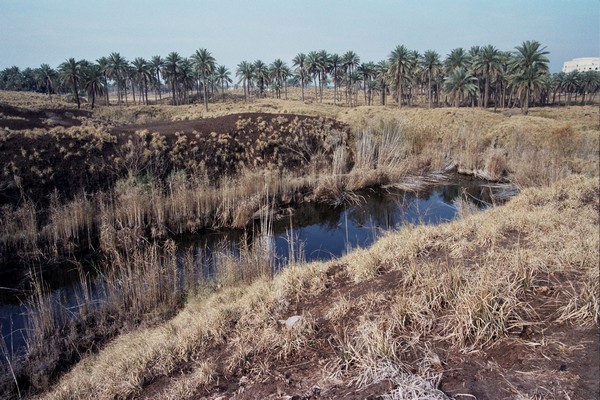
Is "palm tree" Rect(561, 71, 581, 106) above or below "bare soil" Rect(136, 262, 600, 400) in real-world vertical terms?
above

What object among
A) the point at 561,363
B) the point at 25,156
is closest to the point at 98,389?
the point at 561,363

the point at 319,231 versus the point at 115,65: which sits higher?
the point at 115,65

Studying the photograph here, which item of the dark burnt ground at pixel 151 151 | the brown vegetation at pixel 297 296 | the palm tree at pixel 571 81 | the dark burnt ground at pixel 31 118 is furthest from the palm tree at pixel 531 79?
Answer: the dark burnt ground at pixel 31 118

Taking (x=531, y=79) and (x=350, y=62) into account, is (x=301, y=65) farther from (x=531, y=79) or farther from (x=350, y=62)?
(x=531, y=79)

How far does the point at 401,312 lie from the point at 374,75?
76.5m

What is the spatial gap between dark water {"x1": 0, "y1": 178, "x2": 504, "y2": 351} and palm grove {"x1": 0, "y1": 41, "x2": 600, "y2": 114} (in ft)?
129

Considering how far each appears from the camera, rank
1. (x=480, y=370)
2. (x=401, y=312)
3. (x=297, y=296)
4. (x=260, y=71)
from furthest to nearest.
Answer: (x=260, y=71)
(x=297, y=296)
(x=401, y=312)
(x=480, y=370)

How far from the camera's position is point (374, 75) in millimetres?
74875

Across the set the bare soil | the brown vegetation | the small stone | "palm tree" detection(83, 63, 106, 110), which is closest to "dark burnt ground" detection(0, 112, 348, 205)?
the brown vegetation

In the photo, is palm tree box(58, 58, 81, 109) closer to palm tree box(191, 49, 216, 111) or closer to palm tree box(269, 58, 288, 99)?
palm tree box(191, 49, 216, 111)

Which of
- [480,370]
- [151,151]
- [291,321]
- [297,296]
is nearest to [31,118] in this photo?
[151,151]

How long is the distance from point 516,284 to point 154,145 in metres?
16.9

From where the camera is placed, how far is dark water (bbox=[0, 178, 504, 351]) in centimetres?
914

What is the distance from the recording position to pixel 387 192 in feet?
59.9
